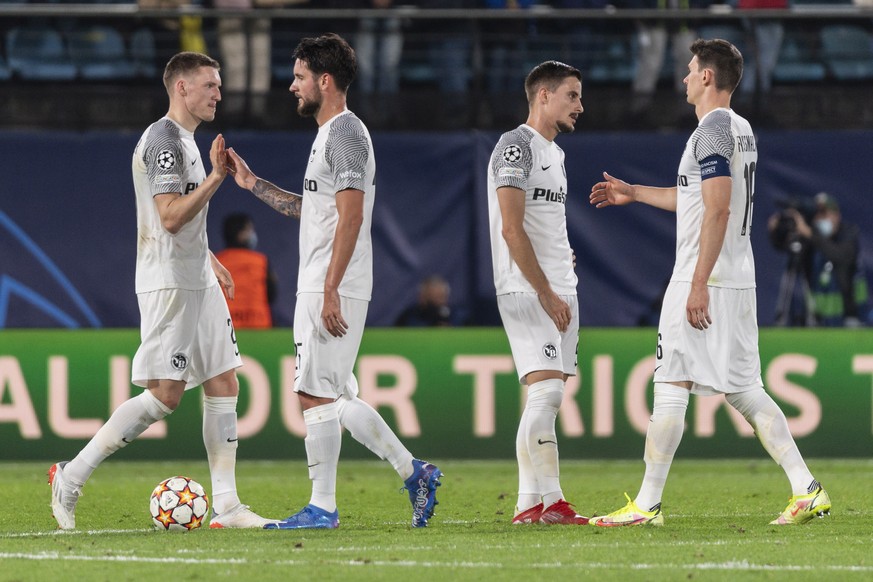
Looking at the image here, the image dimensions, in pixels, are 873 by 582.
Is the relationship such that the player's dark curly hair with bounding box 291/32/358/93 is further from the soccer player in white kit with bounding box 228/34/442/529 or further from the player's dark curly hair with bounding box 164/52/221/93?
the player's dark curly hair with bounding box 164/52/221/93

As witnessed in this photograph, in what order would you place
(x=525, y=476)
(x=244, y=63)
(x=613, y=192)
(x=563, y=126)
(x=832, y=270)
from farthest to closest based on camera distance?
(x=244, y=63) < (x=832, y=270) < (x=613, y=192) < (x=563, y=126) < (x=525, y=476)

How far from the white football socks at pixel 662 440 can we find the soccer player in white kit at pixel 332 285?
984 millimetres

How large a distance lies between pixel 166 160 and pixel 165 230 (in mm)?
335

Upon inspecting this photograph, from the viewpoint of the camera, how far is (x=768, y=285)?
13.7 m

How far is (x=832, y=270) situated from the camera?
1355 centimetres

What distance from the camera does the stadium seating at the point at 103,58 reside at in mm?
14172

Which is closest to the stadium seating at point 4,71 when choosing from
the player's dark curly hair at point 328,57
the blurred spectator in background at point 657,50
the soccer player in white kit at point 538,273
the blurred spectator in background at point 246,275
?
the blurred spectator in background at point 246,275

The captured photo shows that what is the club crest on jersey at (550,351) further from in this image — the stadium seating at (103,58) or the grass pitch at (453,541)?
the stadium seating at (103,58)

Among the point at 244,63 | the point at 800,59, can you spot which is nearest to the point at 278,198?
the point at 244,63

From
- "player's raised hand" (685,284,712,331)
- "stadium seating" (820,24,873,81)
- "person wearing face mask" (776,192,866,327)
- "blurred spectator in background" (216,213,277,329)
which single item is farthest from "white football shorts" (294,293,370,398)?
"stadium seating" (820,24,873,81)

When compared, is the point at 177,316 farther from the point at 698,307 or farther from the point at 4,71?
the point at 4,71

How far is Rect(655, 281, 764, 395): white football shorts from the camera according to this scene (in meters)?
7.30

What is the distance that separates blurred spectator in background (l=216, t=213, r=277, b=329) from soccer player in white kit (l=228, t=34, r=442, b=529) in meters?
5.77

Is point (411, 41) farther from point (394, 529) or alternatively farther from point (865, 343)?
point (394, 529)
